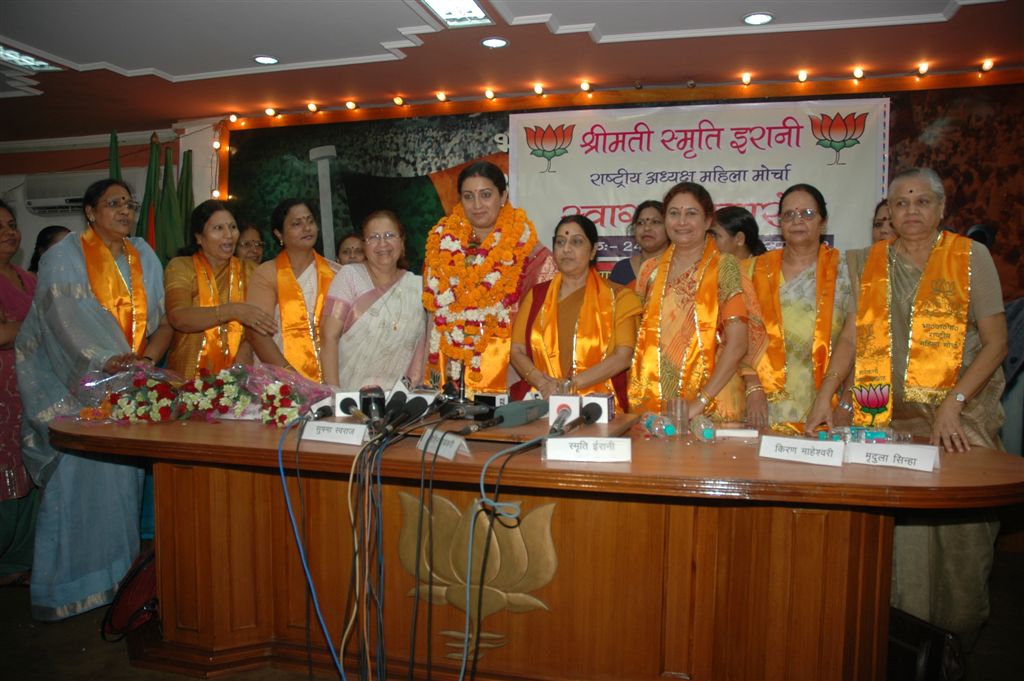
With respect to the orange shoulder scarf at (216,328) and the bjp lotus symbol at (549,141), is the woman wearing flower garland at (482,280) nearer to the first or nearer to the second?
the orange shoulder scarf at (216,328)

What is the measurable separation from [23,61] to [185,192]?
1643mm

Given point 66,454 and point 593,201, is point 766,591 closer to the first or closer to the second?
point 66,454

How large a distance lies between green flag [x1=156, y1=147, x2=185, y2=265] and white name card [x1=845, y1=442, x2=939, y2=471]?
6.01 meters

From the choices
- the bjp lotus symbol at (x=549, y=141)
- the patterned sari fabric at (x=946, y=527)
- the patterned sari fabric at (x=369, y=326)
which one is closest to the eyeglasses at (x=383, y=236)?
the patterned sari fabric at (x=369, y=326)

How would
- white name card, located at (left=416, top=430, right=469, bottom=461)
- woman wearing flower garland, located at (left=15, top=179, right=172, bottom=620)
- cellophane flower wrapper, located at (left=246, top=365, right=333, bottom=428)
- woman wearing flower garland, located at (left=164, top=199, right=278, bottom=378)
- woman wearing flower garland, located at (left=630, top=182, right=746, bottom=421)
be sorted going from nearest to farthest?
white name card, located at (left=416, top=430, right=469, bottom=461) < cellophane flower wrapper, located at (left=246, top=365, right=333, bottom=428) < woman wearing flower garland, located at (left=630, top=182, right=746, bottom=421) < woman wearing flower garland, located at (left=15, top=179, right=172, bottom=620) < woman wearing flower garland, located at (left=164, top=199, right=278, bottom=378)

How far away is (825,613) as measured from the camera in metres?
2.02

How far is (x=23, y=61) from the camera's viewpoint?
5309 mm

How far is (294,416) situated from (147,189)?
5.17m

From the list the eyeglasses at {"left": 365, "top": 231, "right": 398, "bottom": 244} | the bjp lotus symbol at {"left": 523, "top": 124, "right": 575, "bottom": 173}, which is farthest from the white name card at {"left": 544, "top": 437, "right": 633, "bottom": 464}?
the bjp lotus symbol at {"left": 523, "top": 124, "right": 575, "bottom": 173}

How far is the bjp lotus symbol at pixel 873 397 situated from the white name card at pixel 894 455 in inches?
32.7

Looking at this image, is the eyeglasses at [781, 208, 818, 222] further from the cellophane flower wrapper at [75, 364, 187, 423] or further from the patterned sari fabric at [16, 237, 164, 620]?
the patterned sari fabric at [16, 237, 164, 620]

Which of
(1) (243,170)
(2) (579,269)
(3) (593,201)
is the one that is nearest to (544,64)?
(3) (593,201)

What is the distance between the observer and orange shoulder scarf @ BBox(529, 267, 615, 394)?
10.3ft

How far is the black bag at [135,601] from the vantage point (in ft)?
8.79
